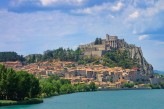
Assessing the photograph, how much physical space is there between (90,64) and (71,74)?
2107 centimetres

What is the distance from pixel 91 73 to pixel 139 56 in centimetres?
3124

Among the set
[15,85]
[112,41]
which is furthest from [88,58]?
[15,85]

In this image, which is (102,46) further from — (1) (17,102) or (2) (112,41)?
(1) (17,102)

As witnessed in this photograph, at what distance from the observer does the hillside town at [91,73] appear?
456ft

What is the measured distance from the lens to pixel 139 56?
17000cm

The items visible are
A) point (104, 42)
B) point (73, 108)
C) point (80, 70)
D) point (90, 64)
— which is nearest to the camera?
point (73, 108)

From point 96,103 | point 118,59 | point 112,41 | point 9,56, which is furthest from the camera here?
point 112,41

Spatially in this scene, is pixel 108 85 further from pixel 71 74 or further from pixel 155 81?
pixel 155 81

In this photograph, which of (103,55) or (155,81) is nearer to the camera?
(155,81)

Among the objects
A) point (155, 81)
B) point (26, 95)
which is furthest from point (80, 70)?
point (26, 95)

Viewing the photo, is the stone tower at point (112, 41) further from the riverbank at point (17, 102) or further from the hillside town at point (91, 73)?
the riverbank at point (17, 102)

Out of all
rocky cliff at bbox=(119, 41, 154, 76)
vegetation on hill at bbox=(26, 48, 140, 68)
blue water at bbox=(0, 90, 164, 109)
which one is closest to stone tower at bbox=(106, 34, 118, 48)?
rocky cliff at bbox=(119, 41, 154, 76)

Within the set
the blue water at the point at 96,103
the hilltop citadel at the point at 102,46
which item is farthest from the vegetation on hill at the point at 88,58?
the blue water at the point at 96,103

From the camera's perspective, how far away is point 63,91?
94750mm
